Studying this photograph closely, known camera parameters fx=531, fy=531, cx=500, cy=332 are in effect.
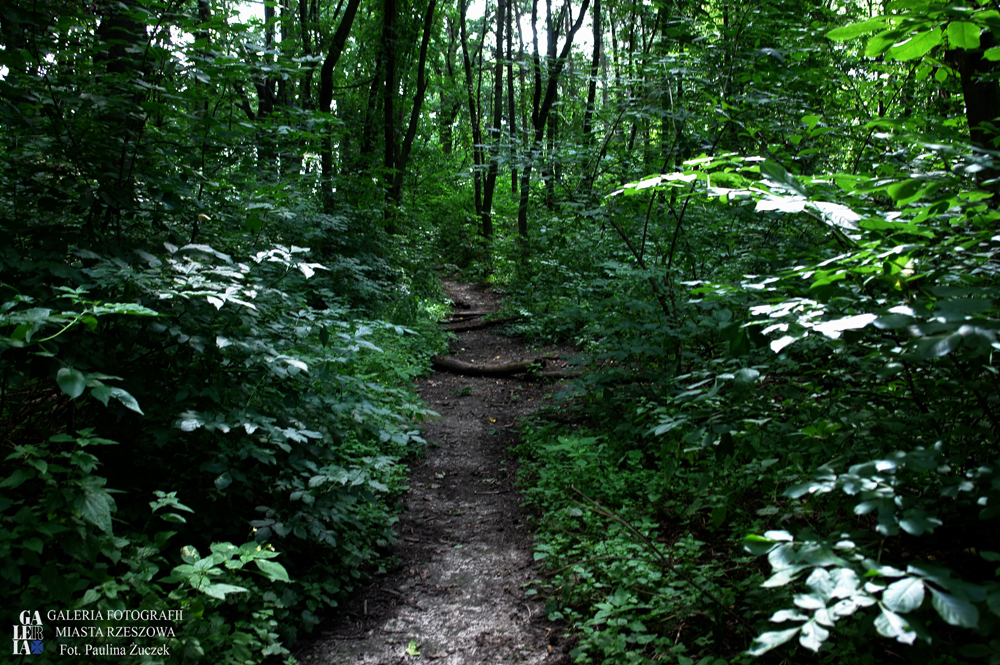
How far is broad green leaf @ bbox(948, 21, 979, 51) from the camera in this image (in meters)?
1.73

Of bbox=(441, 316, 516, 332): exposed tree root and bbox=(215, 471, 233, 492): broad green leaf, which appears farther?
bbox=(441, 316, 516, 332): exposed tree root

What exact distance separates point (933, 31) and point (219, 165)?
4.78 m

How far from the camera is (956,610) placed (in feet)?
3.89

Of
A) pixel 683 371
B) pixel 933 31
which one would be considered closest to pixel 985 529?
pixel 933 31

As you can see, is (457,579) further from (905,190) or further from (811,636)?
(905,190)

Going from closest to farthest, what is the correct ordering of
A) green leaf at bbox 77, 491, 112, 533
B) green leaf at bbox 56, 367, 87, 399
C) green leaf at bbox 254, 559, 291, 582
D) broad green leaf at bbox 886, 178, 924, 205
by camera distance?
broad green leaf at bbox 886, 178, 924, 205 < green leaf at bbox 56, 367, 87, 399 < green leaf at bbox 77, 491, 112, 533 < green leaf at bbox 254, 559, 291, 582

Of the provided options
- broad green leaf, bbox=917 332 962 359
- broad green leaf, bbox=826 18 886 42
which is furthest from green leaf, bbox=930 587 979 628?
broad green leaf, bbox=826 18 886 42

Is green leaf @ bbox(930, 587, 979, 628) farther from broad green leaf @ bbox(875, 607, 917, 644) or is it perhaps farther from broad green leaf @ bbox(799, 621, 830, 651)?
broad green leaf @ bbox(799, 621, 830, 651)

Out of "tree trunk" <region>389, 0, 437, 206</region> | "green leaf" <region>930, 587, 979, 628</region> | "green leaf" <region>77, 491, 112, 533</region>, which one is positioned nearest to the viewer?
"green leaf" <region>930, 587, 979, 628</region>

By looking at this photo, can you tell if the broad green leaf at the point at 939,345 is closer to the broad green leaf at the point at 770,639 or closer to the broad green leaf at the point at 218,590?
the broad green leaf at the point at 770,639

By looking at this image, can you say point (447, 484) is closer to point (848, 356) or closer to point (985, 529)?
point (848, 356)

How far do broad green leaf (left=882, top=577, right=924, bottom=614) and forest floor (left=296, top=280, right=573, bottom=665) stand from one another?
2.00m

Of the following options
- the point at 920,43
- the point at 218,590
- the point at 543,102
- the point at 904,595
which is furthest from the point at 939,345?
the point at 543,102

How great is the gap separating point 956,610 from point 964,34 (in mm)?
1769
